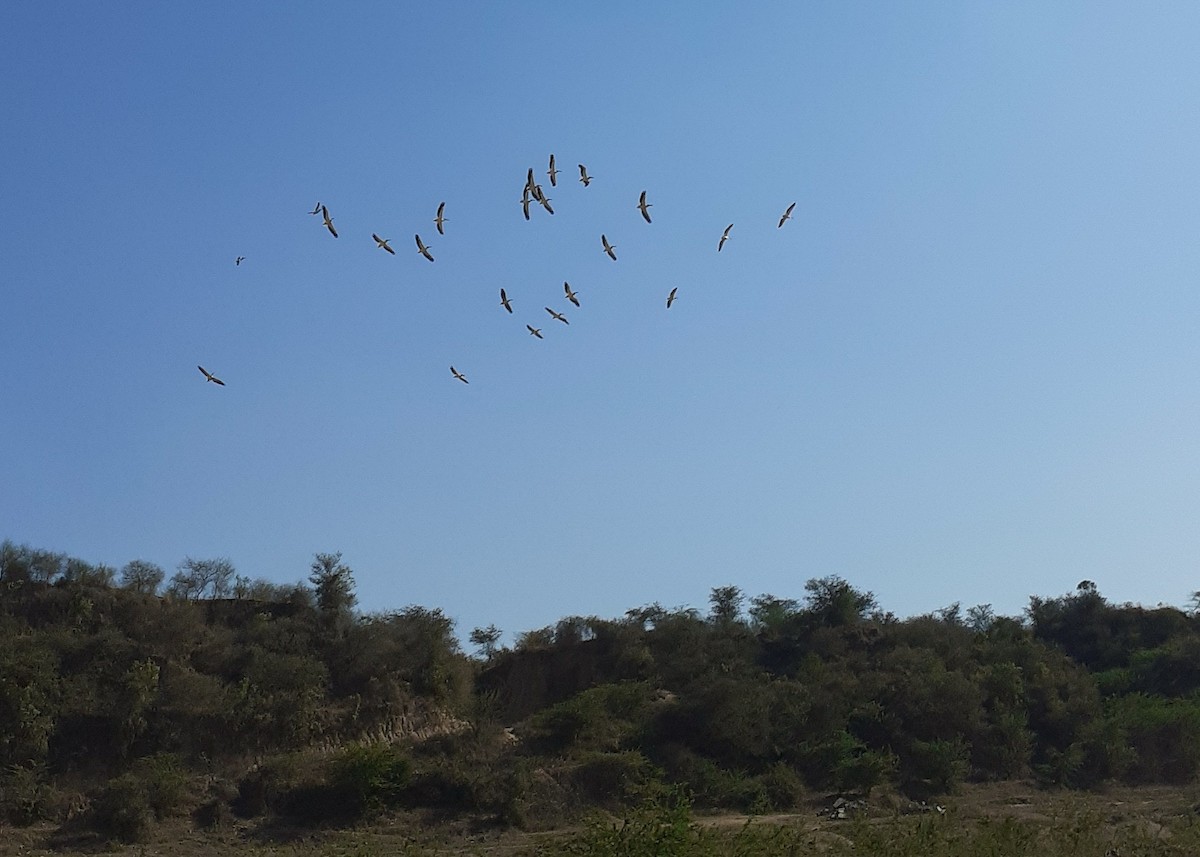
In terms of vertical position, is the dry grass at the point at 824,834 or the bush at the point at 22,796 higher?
the bush at the point at 22,796

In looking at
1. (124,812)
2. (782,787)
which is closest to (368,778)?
(124,812)

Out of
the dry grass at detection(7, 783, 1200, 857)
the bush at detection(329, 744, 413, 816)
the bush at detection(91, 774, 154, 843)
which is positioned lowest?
the dry grass at detection(7, 783, 1200, 857)

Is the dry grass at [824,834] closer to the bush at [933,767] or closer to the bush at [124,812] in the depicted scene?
the bush at [124,812]

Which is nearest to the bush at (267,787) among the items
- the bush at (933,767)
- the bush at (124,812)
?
the bush at (124,812)

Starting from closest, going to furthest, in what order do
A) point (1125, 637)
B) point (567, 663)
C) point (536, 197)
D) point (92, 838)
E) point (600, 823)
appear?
point (600, 823) < point (536, 197) < point (92, 838) < point (567, 663) < point (1125, 637)

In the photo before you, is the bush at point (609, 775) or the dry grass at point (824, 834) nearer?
the dry grass at point (824, 834)

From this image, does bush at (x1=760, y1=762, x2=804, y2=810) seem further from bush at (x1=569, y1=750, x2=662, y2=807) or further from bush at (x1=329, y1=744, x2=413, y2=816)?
bush at (x1=329, y1=744, x2=413, y2=816)

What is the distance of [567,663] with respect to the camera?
143 feet

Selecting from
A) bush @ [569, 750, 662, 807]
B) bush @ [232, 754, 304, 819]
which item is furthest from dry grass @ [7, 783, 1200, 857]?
bush @ [569, 750, 662, 807]

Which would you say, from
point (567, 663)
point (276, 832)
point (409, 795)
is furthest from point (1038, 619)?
point (276, 832)

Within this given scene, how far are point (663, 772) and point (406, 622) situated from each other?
10154mm

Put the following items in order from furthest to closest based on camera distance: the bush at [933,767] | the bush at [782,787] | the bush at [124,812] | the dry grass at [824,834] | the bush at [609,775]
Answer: the bush at [933,767] → the bush at [782,787] → the bush at [609,775] → the bush at [124,812] → the dry grass at [824,834]

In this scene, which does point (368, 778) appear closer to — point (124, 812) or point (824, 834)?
point (124, 812)

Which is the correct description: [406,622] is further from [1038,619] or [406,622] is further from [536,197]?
[1038,619]
